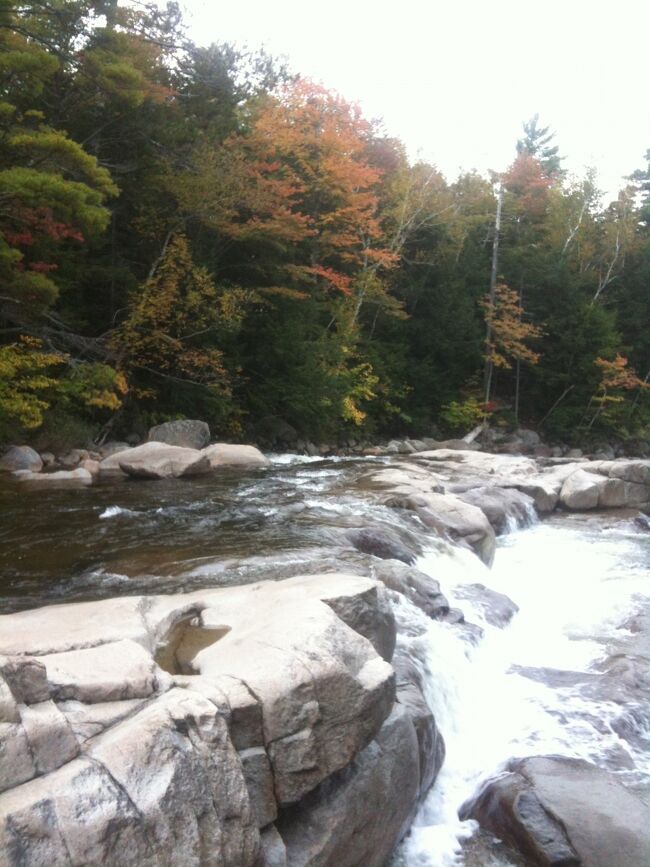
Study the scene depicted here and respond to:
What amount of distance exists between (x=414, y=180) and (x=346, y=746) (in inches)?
915

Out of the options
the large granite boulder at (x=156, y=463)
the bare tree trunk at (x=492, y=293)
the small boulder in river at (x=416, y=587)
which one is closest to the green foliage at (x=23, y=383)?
the large granite boulder at (x=156, y=463)

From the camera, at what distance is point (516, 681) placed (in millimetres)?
5941

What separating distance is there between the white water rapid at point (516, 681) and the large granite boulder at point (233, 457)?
6003mm

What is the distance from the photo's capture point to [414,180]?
24297mm

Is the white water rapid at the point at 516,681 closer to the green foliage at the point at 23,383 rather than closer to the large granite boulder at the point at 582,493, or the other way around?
the large granite boulder at the point at 582,493

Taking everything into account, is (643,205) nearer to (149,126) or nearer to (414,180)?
(414,180)

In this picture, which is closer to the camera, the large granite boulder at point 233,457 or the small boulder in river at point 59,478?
the small boulder in river at point 59,478

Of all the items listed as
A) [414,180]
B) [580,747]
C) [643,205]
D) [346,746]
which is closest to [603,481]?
[580,747]

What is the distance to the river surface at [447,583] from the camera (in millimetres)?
4961

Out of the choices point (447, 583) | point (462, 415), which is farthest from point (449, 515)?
point (462, 415)

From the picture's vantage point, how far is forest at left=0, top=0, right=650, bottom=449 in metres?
12.6

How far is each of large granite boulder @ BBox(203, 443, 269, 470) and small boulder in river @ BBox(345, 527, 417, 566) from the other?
5.81m

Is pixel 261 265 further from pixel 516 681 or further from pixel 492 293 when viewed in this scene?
pixel 516 681

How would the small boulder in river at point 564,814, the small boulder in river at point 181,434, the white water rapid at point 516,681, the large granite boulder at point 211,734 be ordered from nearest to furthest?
the large granite boulder at point 211,734, the small boulder in river at point 564,814, the white water rapid at point 516,681, the small boulder in river at point 181,434
